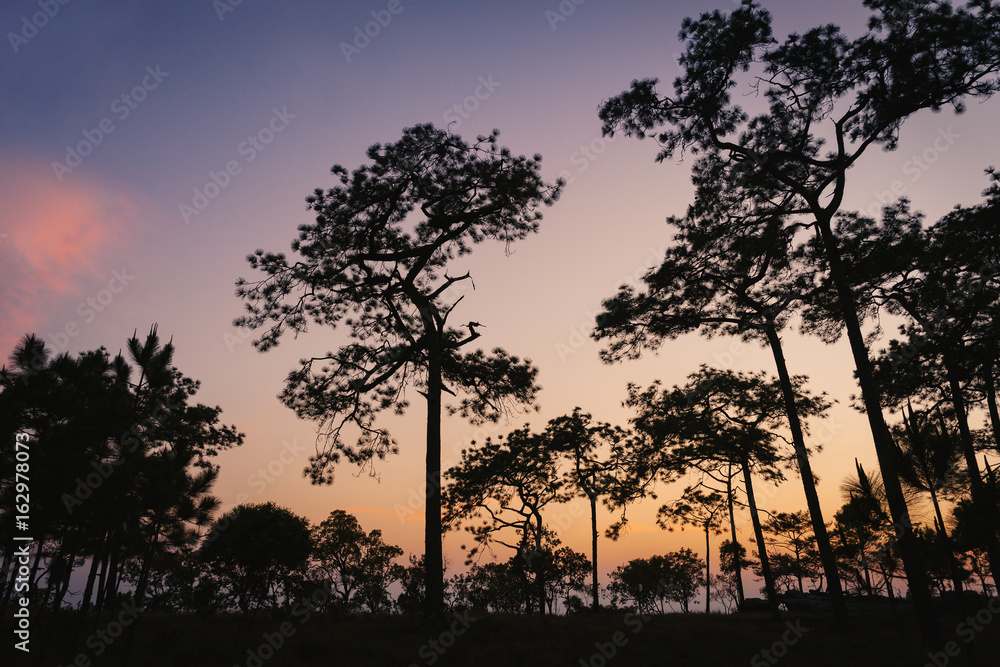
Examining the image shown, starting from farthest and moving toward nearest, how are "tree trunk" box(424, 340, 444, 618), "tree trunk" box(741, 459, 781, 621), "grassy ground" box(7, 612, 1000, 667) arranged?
"tree trunk" box(741, 459, 781, 621) < "tree trunk" box(424, 340, 444, 618) < "grassy ground" box(7, 612, 1000, 667)

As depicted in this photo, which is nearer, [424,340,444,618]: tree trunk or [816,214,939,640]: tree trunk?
[816,214,939,640]: tree trunk

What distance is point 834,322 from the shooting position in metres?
16.2

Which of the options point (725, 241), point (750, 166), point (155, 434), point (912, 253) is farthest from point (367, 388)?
point (912, 253)

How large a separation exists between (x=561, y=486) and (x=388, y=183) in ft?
70.4

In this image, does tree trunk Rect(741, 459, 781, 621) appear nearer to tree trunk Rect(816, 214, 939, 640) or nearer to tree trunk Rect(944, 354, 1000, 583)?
tree trunk Rect(944, 354, 1000, 583)

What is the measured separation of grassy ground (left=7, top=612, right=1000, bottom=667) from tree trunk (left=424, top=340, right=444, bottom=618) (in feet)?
2.36

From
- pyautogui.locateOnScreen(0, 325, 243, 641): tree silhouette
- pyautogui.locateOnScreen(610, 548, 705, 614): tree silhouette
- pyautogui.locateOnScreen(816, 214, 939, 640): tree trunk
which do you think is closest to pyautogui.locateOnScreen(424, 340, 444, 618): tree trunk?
pyautogui.locateOnScreen(0, 325, 243, 641): tree silhouette

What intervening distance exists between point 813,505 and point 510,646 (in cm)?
1066

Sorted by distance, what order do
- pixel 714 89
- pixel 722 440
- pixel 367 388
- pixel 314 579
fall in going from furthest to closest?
pixel 314 579 < pixel 722 440 < pixel 367 388 < pixel 714 89

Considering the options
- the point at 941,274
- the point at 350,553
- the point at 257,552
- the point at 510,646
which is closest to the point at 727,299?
the point at 941,274

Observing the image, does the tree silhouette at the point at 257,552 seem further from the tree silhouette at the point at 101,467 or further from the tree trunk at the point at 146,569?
the tree trunk at the point at 146,569

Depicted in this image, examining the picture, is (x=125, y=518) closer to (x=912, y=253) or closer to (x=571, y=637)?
(x=571, y=637)

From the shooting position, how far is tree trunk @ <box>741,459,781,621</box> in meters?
21.0

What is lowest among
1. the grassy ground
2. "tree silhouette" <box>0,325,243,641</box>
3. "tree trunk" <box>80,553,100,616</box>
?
the grassy ground
